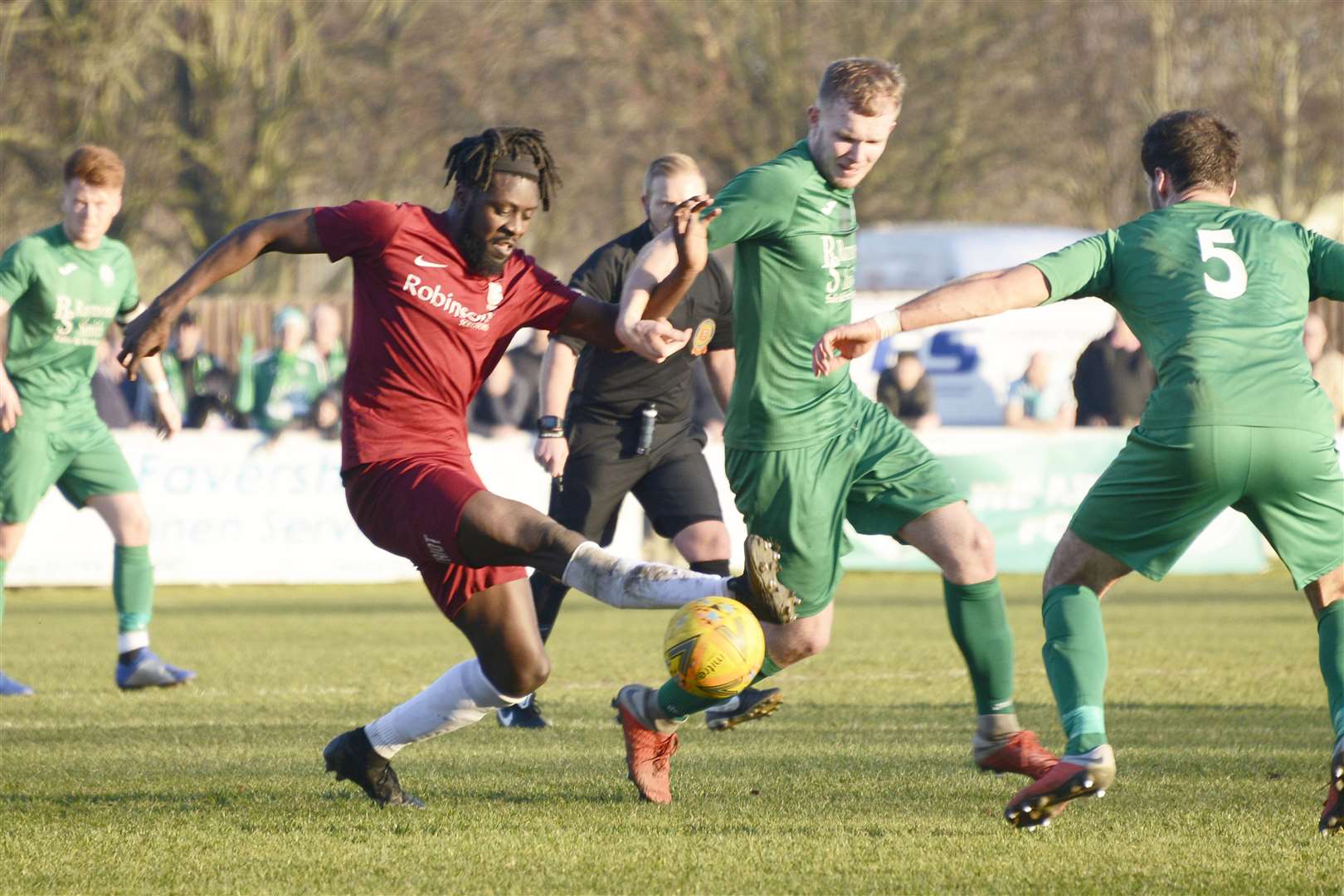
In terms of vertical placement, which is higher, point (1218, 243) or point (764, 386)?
point (1218, 243)

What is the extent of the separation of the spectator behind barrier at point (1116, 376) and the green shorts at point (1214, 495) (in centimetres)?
1275

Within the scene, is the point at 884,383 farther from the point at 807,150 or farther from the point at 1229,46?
the point at 1229,46

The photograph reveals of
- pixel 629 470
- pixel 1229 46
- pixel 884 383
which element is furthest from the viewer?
pixel 1229 46

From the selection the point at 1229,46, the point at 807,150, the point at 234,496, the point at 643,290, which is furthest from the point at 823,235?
the point at 1229,46

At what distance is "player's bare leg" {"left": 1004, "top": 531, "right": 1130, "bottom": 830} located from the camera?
5289 millimetres

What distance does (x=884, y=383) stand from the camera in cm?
1823

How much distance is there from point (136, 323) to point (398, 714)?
1.47 m

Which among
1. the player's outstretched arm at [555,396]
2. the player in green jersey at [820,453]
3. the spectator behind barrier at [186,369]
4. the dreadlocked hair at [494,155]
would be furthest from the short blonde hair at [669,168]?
the spectator behind barrier at [186,369]

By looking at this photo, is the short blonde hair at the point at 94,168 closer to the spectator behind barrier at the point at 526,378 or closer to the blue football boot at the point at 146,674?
the blue football boot at the point at 146,674

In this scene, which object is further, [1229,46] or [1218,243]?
[1229,46]

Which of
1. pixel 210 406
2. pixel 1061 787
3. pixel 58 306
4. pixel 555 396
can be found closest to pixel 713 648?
pixel 1061 787

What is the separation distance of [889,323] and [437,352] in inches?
57.8

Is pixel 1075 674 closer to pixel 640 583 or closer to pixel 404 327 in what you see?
pixel 640 583

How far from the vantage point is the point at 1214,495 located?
5.56m
